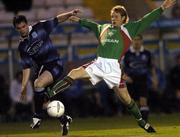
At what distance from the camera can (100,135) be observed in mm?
12125

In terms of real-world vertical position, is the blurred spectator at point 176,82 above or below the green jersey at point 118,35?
below

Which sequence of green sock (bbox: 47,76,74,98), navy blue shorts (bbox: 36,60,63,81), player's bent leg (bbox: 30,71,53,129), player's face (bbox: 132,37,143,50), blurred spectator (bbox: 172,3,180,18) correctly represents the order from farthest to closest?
1. blurred spectator (bbox: 172,3,180,18)
2. player's face (bbox: 132,37,143,50)
3. navy blue shorts (bbox: 36,60,63,81)
4. player's bent leg (bbox: 30,71,53,129)
5. green sock (bbox: 47,76,74,98)

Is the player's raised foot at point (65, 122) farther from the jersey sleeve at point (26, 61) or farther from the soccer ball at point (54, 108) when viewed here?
the jersey sleeve at point (26, 61)

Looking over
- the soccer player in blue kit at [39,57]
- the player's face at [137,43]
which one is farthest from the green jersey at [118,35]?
the player's face at [137,43]

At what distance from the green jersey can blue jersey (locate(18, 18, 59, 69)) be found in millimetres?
1029

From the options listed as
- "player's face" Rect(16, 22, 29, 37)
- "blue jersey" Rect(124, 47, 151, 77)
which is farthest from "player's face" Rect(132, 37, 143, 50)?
"player's face" Rect(16, 22, 29, 37)

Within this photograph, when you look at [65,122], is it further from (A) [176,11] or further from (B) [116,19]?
(A) [176,11]

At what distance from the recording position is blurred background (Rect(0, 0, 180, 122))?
18234 millimetres

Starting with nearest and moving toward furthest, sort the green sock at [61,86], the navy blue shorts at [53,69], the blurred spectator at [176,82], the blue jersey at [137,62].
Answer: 1. the green sock at [61,86]
2. the navy blue shorts at [53,69]
3. the blue jersey at [137,62]
4. the blurred spectator at [176,82]

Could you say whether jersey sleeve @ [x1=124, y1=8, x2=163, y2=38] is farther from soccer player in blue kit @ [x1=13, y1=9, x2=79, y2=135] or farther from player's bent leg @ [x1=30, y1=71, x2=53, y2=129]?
player's bent leg @ [x1=30, y1=71, x2=53, y2=129]

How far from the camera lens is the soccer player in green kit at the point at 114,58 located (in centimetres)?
1161

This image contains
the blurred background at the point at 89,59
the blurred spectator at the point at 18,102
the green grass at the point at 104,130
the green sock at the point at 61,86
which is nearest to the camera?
the green sock at the point at 61,86

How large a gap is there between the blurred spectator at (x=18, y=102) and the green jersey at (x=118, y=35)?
259 inches

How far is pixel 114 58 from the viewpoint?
1179 centimetres
